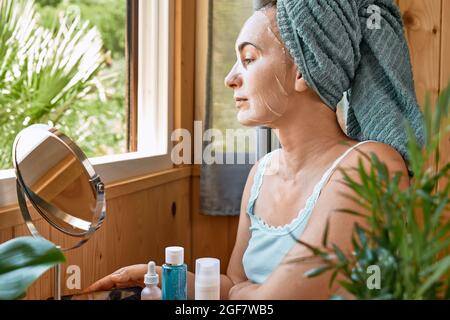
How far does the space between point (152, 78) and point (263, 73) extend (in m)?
0.67

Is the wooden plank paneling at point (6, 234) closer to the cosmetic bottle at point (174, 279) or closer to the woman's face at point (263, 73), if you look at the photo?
the cosmetic bottle at point (174, 279)

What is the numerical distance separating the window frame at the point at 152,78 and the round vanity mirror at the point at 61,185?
0.64 metres

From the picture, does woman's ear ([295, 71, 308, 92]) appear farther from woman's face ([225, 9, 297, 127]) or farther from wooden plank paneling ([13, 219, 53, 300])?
wooden plank paneling ([13, 219, 53, 300])

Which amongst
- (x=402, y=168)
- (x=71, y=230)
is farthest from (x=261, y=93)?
(x=71, y=230)

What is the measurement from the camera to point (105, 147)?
13.5 ft

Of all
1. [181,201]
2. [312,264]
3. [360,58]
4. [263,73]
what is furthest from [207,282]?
[181,201]

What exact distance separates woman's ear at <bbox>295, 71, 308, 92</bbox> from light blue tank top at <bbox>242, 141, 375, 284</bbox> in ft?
0.48

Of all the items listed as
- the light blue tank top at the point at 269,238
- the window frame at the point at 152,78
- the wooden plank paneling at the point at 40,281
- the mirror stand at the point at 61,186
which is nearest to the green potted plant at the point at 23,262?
the mirror stand at the point at 61,186

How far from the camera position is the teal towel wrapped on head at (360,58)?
3.44 ft

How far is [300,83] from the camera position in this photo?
1.11 m

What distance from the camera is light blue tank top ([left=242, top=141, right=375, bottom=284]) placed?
3.55ft

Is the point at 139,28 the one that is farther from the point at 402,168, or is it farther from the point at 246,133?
the point at 402,168
